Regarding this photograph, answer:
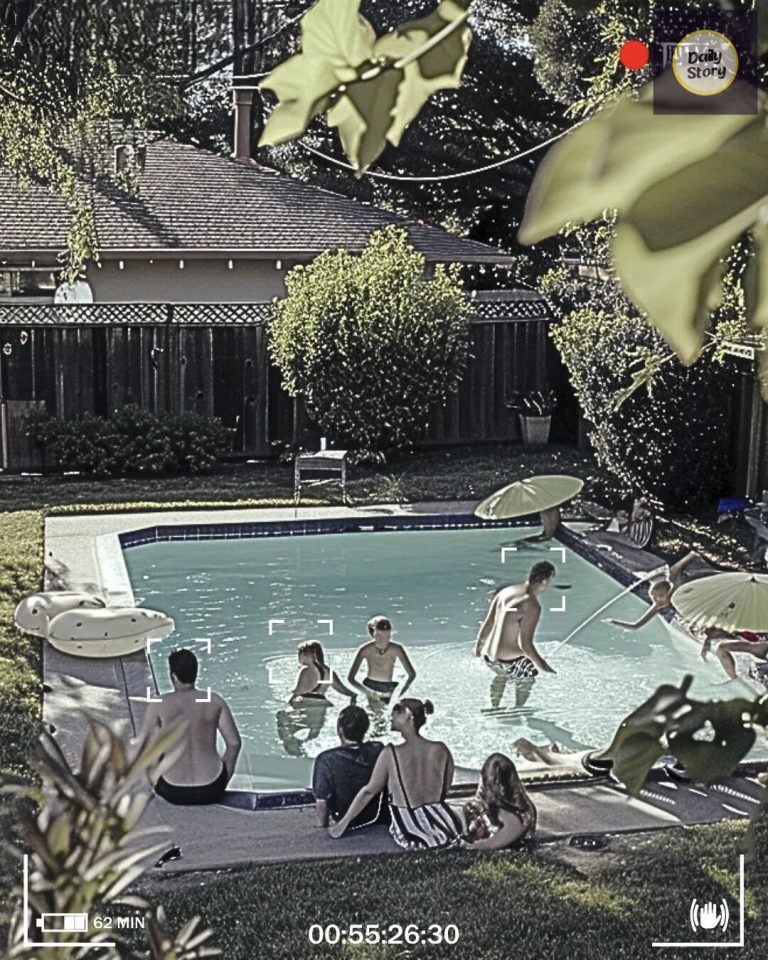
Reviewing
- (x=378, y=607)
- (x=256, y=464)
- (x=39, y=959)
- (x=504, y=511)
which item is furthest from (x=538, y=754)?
(x=256, y=464)

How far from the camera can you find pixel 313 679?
8664mm

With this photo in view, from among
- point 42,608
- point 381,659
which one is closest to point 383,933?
point 381,659

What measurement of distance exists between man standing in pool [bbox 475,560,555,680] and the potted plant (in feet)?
24.9

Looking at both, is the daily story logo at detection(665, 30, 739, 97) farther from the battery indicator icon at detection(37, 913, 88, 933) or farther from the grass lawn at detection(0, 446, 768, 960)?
the grass lawn at detection(0, 446, 768, 960)

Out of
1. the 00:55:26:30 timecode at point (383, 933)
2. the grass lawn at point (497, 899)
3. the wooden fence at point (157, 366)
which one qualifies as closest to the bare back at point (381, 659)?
the grass lawn at point (497, 899)

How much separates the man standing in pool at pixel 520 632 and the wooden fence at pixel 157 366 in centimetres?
727

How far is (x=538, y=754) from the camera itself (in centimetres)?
767

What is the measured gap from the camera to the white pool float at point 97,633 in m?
8.92

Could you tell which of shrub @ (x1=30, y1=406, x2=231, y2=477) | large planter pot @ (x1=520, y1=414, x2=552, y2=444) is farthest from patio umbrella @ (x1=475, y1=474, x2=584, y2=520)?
large planter pot @ (x1=520, y1=414, x2=552, y2=444)

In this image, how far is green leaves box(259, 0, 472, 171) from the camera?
484mm

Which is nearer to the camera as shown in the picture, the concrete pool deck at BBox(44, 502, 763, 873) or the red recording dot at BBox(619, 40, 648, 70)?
the red recording dot at BBox(619, 40, 648, 70)

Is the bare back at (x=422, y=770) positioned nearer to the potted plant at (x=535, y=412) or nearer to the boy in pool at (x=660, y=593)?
the boy in pool at (x=660, y=593)

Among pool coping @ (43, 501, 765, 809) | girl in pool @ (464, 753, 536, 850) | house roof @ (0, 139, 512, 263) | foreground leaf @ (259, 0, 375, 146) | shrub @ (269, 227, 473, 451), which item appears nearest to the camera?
foreground leaf @ (259, 0, 375, 146)

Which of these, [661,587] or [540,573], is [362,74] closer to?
[540,573]
